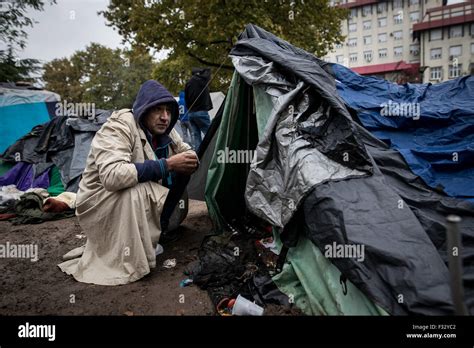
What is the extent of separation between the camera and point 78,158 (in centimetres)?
596

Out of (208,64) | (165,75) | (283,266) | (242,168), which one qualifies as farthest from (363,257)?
(165,75)

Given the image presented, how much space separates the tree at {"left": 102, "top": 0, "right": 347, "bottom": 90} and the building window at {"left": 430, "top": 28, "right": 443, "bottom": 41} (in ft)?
104

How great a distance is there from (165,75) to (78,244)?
29.6ft

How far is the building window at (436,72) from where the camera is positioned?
3459 cm

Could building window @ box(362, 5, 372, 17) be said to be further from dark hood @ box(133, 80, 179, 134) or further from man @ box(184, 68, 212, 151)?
dark hood @ box(133, 80, 179, 134)

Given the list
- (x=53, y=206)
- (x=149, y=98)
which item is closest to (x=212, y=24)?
(x=53, y=206)

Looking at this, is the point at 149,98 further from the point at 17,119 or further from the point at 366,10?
the point at 366,10

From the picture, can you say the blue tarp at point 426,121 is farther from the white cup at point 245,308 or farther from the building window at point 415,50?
the building window at point 415,50

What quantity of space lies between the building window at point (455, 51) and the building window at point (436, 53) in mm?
1060

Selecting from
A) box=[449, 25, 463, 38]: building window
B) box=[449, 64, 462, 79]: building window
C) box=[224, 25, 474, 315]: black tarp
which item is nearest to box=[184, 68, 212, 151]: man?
box=[224, 25, 474, 315]: black tarp

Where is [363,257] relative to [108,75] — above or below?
below

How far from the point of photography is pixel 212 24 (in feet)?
28.5

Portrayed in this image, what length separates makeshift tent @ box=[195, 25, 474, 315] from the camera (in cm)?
168
